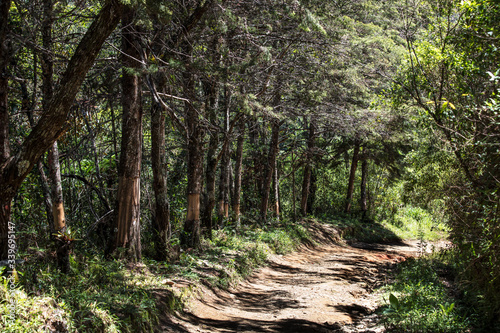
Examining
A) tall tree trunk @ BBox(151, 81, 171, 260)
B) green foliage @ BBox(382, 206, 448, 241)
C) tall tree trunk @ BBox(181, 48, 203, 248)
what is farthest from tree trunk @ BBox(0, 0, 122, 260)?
green foliage @ BBox(382, 206, 448, 241)

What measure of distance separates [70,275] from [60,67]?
4015 millimetres

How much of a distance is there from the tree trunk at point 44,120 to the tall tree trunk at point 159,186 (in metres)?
3.94

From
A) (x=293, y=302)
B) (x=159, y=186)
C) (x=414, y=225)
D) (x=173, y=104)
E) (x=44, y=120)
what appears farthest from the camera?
(x=414, y=225)

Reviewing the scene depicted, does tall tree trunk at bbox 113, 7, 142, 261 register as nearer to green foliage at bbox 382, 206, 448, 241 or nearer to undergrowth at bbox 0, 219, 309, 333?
undergrowth at bbox 0, 219, 309, 333

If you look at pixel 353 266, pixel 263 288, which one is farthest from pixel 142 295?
pixel 353 266

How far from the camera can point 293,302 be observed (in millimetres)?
8648

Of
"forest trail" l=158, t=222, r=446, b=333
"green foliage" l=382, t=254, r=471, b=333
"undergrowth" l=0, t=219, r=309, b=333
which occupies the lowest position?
"forest trail" l=158, t=222, r=446, b=333

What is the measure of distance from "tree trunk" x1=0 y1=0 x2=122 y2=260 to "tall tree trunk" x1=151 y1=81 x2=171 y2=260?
3.94m

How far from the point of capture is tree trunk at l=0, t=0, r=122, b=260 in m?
4.44

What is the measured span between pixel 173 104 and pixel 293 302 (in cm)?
479

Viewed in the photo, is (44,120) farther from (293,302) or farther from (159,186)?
(293,302)

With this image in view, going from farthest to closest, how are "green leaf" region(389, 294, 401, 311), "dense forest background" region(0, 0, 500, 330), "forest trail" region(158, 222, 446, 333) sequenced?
"forest trail" region(158, 222, 446, 333)
"green leaf" region(389, 294, 401, 311)
"dense forest background" region(0, 0, 500, 330)

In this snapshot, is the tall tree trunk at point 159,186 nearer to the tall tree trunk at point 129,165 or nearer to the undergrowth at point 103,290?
the undergrowth at point 103,290

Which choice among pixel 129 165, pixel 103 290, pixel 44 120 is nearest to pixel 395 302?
pixel 103 290
